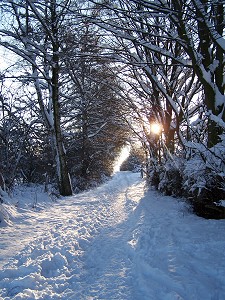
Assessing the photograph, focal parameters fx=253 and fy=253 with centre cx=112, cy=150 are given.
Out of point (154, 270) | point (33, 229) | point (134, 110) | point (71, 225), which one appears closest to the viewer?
point (154, 270)

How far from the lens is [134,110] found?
523 inches

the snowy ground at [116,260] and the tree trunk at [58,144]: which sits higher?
the tree trunk at [58,144]

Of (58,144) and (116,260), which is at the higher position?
(58,144)

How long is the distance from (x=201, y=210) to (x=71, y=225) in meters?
3.03

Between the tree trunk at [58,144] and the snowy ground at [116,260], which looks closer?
the snowy ground at [116,260]

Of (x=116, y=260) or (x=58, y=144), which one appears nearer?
(x=116, y=260)

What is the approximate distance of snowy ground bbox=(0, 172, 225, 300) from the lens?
9.05 ft

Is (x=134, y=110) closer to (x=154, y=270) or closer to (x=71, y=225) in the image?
(x=71, y=225)

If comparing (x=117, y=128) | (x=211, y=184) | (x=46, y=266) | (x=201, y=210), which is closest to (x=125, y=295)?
(x=46, y=266)

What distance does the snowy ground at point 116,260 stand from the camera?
276 cm

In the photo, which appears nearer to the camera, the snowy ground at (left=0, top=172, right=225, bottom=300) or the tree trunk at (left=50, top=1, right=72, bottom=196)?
Result: the snowy ground at (left=0, top=172, right=225, bottom=300)

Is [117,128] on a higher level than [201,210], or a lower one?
higher

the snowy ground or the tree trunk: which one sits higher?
the tree trunk

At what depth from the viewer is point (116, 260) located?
371 cm
